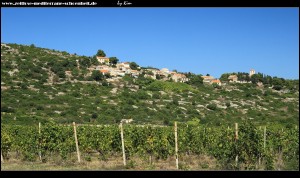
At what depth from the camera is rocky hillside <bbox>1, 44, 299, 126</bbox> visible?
103 ft

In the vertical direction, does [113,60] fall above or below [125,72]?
above

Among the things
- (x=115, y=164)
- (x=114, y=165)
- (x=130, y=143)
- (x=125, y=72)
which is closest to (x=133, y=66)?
(x=125, y=72)

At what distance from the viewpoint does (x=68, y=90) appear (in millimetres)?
38625

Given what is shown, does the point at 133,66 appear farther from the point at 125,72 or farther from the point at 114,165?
the point at 114,165

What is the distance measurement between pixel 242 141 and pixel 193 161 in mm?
3931

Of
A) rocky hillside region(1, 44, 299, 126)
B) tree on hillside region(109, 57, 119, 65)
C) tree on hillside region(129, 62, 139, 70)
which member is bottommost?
rocky hillside region(1, 44, 299, 126)

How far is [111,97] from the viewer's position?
3825 centimetres

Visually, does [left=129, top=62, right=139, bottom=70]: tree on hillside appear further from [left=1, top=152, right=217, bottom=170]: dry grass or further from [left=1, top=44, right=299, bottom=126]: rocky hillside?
[left=1, top=152, right=217, bottom=170]: dry grass

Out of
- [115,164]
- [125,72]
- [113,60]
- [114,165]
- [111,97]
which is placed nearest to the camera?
[114,165]

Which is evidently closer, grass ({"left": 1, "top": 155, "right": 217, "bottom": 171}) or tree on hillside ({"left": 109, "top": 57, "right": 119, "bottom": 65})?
grass ({"left": 1, "top": 155, "right": 217, "bottom": 171})

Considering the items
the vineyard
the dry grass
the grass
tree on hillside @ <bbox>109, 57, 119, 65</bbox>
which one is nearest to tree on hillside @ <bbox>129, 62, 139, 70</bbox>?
tree on hillside @ <bbox>109, 57, 119, 65</bbox>

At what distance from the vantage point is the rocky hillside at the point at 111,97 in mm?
31373
